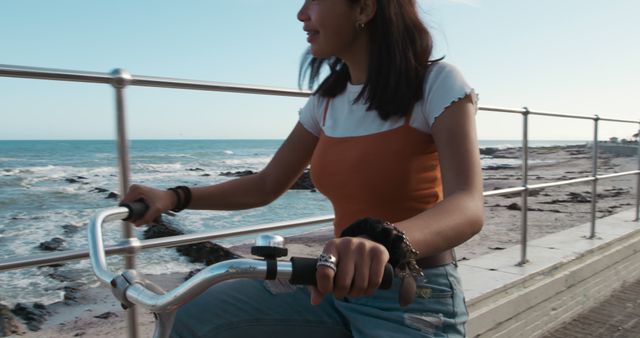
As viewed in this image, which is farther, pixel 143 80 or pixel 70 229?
pixel 70 229

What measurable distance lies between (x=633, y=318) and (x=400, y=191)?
316 cm

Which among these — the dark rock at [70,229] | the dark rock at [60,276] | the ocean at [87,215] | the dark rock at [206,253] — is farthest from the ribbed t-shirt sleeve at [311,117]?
the dark rock at [70,229]

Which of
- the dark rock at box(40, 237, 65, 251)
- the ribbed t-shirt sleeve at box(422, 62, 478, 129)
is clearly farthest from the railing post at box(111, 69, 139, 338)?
the dark rock at box(40, 237, 65, 251)

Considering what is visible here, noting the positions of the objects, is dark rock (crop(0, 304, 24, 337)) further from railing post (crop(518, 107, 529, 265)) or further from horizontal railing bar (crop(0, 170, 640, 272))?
railing post (crop(518, 107, 529, 265))

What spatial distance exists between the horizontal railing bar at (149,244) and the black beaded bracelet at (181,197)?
313mm

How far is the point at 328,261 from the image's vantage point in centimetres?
69

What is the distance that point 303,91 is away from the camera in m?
2.17

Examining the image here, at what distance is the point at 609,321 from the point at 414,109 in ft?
10.2

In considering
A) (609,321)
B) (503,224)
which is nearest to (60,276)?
(609,321)

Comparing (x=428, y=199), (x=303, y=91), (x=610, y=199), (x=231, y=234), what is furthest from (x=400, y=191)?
(x=610, y=199)

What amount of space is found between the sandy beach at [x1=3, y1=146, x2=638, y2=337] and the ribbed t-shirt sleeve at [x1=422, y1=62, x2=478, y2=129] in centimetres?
74

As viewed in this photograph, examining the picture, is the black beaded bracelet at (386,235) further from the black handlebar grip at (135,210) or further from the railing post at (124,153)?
the railing post at (124,153)

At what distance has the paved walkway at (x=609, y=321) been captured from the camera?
3.32 m

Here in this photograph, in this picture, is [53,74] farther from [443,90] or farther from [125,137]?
[443,90]
